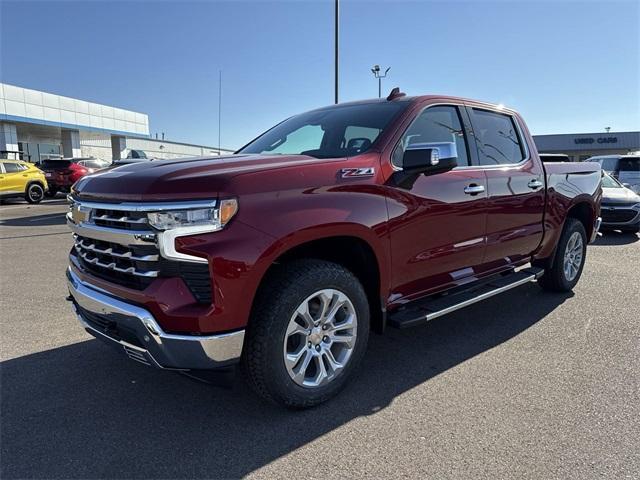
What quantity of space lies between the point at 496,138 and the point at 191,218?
126 inches

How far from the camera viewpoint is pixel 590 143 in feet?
180

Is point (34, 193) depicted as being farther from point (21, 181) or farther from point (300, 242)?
point (300, 242)

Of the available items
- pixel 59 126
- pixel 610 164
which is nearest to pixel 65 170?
pixel 59 126

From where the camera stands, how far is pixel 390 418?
2.84 m

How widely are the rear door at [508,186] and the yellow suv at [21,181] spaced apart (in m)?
18.2

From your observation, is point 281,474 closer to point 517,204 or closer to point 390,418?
point 390,418

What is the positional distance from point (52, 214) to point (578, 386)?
49.9ft

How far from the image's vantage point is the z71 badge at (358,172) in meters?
2.93

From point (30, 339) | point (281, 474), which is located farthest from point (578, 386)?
point (30, 339)

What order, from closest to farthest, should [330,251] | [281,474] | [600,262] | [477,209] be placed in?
[281,474], [330,251], [477,209], [600,262]

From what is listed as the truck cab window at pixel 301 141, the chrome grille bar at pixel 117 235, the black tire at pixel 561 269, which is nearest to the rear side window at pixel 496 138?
the black tire at pixel 561 269

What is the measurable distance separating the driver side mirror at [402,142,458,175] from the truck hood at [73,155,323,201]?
0.64m

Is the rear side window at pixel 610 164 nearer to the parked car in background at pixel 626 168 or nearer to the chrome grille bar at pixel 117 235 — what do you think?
the parked car in background at pixel 626 168

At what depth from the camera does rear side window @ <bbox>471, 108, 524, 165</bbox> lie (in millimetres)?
4172
